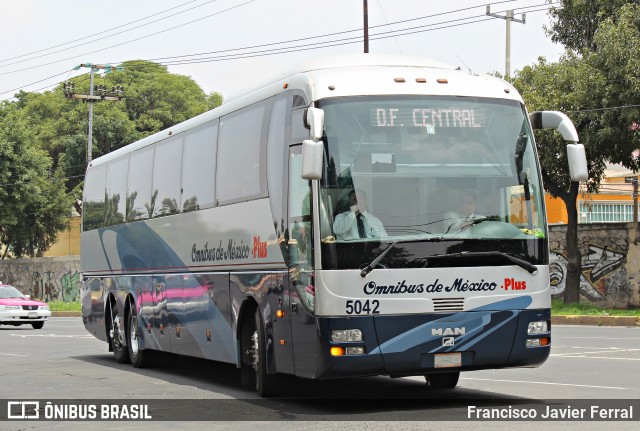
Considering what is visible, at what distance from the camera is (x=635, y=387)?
43.9ft

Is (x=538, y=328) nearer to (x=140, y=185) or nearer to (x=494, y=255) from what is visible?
(x=494, y=255)

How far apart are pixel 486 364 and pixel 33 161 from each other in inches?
1874

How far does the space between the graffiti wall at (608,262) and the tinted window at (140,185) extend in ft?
59.4

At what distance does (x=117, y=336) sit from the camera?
20.2 m

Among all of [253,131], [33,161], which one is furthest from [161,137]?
[33,161]

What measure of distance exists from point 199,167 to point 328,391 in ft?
12.2

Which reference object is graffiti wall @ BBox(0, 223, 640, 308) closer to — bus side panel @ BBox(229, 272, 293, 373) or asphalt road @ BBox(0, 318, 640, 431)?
asphalt road @ BBox(0, 318, 640, 431)

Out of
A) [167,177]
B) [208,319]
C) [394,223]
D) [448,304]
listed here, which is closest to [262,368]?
[208,319]

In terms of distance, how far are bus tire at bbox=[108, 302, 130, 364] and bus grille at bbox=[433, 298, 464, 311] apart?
9.43 m

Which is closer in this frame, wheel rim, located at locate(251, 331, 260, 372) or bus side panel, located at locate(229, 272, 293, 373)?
bus side panel, located at locate(229, 272, 293, 373)

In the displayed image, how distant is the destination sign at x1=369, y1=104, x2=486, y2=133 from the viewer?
11.8 metres

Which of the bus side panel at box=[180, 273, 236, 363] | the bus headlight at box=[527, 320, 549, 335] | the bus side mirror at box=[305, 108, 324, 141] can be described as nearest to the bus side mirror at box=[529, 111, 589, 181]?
the bus headlight at box=[527, 320, 549, 335]

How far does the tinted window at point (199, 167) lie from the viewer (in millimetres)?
15289

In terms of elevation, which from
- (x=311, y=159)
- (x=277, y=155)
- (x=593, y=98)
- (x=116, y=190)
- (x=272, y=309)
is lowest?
(x=272, y=309)
